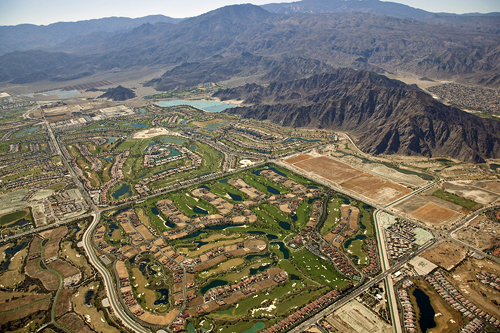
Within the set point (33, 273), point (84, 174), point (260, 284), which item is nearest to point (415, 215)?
point (260, 284)

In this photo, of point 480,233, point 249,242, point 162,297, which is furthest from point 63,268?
point 480,233

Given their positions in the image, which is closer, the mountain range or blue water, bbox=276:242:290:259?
blue water, bbox=276:242:290:259

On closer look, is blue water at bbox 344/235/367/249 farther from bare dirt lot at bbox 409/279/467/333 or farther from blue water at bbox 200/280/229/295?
blue water at bbox 200/280/229/295

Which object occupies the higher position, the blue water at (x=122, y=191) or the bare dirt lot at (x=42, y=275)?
the blue water at (x=122, y=191)

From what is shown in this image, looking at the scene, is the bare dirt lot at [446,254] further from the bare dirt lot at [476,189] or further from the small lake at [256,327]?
the small lake at [256,327]

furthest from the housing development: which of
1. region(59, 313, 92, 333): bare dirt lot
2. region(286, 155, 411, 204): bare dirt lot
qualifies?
region(286, 155, 411, 204): bare dirt lot

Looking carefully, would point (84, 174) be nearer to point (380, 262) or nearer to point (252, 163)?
point (252, 163)

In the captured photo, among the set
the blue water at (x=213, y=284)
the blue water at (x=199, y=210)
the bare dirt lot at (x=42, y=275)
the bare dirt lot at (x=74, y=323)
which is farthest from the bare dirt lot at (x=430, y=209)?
the bare dirt lot at (x=42, y=275)
